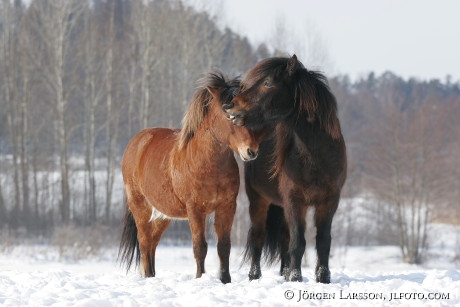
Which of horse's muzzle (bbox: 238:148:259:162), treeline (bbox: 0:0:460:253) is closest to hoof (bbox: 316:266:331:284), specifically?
horse's muzzle (bbox: 238:148:259:162)

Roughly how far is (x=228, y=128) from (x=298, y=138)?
72 centimetres

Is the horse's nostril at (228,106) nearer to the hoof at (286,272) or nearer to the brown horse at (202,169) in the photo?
the brown horse at (202,169)

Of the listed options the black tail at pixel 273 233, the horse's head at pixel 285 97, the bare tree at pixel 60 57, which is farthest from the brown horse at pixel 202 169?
the bare tree at pixel 60 57

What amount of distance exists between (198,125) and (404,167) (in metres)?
25.6

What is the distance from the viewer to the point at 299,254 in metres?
6.44

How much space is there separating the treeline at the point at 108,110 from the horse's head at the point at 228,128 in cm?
2141

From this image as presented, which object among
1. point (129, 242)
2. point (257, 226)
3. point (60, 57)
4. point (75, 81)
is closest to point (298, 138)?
point (257, 226)

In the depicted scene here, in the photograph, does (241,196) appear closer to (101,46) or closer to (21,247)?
(21,247)

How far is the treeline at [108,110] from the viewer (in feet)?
94.1

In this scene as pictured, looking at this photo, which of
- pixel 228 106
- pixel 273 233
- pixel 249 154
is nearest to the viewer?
pixel 249 154

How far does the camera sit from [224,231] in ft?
21.6

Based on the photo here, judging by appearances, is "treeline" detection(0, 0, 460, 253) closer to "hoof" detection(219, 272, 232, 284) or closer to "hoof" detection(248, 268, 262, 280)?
"hoof" detection(248, 268, 262, 280)

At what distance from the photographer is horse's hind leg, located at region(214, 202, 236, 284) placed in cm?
652

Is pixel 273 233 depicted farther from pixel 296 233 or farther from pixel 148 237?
pixel 148 237
